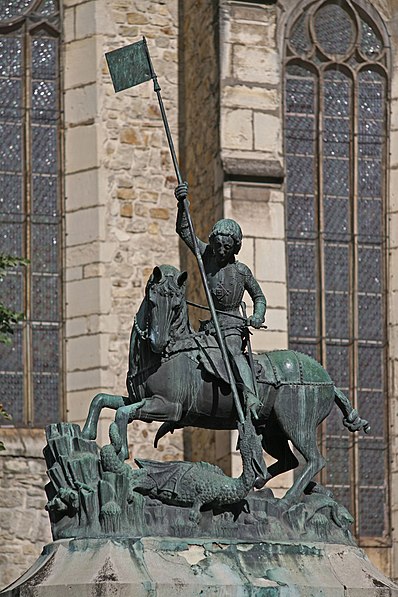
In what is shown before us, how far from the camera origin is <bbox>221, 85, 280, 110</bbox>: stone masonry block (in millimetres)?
19703

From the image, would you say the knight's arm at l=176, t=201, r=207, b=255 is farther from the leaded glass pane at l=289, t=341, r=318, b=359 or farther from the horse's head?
the leaded glass pane at l=289, t=341, r=318, b=359

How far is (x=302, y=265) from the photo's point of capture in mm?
20766

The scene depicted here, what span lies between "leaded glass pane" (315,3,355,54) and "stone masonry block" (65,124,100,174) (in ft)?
8.69

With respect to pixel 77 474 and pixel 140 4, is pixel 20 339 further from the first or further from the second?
pixel 77 474

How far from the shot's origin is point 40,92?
20.9 metres

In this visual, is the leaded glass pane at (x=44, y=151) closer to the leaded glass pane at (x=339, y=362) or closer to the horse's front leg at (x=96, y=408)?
the leaded glass pane at (x=339, y=362)

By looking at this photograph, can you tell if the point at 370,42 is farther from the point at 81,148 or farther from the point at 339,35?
the point at 81,148

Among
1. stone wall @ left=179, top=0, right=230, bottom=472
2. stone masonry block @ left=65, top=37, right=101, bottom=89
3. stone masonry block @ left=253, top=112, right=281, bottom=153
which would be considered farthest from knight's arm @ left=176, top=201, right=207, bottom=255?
stone masonry block @ left=65, top=37, right=101, bottom=89

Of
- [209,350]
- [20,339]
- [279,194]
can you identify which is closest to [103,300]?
[20,339]

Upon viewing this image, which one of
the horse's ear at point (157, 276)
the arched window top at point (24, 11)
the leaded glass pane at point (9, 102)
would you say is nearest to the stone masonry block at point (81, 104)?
the leaded glass pane at point (9, 102)

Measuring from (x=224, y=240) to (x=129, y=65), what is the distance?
1.65 m

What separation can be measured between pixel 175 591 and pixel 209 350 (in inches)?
70.9

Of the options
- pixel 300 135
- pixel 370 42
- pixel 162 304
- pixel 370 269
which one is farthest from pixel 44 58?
pixel 162 304

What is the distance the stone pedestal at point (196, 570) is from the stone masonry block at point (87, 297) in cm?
749
